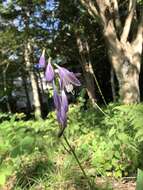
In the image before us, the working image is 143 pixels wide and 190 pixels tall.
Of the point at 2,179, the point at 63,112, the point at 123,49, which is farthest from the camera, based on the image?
the point at 123,49

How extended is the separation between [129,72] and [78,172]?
26.9 ft

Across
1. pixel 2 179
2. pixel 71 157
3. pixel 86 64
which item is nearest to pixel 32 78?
pixel 86 64

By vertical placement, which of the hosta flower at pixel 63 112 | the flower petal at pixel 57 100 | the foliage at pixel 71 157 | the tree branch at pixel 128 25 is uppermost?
the tree branch at pixel 128 25

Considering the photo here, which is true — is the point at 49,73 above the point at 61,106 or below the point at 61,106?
above

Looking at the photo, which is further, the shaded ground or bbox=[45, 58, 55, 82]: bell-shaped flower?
the shaded ground

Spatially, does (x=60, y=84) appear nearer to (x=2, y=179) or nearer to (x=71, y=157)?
(x=2, y=179)

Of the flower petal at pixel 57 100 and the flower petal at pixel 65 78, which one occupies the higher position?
the flower petal at pixel 65 78

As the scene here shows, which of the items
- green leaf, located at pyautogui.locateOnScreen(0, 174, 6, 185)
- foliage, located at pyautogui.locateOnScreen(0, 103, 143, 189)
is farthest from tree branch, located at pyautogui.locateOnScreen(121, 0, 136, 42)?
green leaf, located at pyautogui.locateOnScreen(0, 174, 6, 185)

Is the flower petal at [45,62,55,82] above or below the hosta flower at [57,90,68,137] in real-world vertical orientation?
above

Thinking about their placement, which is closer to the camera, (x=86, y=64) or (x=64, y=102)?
(x=64, y=102)

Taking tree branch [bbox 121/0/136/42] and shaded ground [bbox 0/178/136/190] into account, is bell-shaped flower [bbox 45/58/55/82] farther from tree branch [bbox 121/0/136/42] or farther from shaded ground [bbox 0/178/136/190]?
tree branch [bbox 121/0/136/42]

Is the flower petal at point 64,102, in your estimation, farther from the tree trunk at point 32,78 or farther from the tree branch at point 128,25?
the tree trunk at point 32,78

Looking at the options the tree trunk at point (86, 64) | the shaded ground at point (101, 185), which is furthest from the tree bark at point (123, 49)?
the tree trunk at point (86, 64)

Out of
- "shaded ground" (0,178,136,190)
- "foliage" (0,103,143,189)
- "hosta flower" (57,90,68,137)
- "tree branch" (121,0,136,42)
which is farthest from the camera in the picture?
"tree branch" (121,0,136,42)
